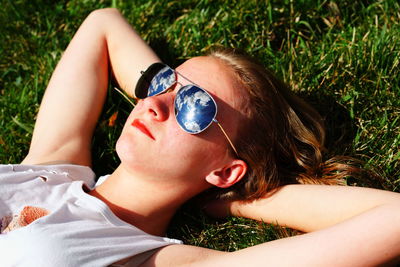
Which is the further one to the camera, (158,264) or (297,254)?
(158,264)

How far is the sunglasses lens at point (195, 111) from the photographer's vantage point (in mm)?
2807

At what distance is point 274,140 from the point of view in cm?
306

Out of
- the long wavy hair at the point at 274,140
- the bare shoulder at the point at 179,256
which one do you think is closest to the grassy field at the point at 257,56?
the long wavy hair at the point at 274,140

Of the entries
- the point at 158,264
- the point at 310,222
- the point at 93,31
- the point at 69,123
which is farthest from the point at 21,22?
the point at 310,222

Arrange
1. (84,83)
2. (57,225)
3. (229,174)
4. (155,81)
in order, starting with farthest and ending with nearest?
1. (84,83)
2. (155,81)
3. (229,174)
4. (57,225)

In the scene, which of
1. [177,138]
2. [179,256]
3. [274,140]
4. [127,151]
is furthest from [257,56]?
[179,256]

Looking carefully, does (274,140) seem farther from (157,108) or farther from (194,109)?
(157,108)

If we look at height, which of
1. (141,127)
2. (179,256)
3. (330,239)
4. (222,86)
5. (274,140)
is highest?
(222,86)

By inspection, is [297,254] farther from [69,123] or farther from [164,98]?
[69,123]

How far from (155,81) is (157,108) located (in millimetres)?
294

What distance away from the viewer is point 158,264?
2.66 meters

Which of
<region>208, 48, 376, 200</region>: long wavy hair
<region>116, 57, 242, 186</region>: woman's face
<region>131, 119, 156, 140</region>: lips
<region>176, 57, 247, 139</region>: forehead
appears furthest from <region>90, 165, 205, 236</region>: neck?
<region>176, 57, 247, 139</region>: forehead

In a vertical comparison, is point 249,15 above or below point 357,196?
above

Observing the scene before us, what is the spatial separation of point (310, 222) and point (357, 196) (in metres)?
0.29
